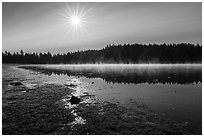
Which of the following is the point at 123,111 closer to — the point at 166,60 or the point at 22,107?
the point at 22,107

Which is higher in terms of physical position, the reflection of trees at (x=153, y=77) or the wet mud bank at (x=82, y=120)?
the reflection of trees at (x=153, y=77)

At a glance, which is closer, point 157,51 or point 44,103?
point 44,103

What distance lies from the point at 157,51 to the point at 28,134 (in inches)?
7495

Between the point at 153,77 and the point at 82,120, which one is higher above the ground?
the point at 153,77

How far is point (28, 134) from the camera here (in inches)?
385

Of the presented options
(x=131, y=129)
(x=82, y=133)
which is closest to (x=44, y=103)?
(x=82, y=133)

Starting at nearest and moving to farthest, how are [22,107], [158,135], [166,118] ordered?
[158,135], [166,118], [22,107]

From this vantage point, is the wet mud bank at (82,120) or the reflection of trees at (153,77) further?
the reflection of trees at (153,77)

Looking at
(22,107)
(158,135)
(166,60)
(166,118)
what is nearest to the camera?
(158,135)

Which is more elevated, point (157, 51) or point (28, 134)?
point (157, 51)

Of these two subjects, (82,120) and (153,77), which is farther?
(153,77)

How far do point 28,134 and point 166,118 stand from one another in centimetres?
990

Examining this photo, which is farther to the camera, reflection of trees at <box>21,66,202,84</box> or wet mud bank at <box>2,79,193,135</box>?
reflection of trees at <box>21,66,202,84</box>

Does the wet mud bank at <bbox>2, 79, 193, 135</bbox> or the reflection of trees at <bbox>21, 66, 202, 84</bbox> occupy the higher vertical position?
the reflection of trees at <bbox>21, 66, 202, 84</bbox>
